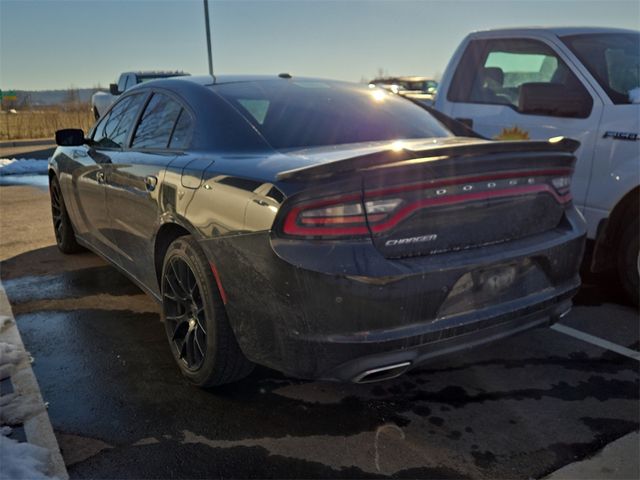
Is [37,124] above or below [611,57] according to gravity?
below

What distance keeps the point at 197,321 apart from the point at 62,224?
3199 mm

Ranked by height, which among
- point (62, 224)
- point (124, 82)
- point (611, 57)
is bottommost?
point (62, 224)

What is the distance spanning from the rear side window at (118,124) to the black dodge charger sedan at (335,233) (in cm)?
59

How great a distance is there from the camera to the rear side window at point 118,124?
162 inches

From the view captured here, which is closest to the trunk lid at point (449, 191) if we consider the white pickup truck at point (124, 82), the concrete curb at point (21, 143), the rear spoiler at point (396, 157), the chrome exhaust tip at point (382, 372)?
the rear spoiler at point (396, 157)

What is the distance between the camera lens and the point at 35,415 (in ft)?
9.23

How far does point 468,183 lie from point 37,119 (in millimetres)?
23217

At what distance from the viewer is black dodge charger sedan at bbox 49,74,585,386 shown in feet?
7.52

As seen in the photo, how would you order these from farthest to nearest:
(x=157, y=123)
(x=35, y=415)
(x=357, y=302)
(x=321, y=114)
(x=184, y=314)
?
(x=157, y=123)
(x=321, y=114)
(x=184, y=314)
(x=35, y=415)
(x=357, y=302)

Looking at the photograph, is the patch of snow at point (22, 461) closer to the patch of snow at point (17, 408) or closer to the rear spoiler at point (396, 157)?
the patch of snow at point (17, 408)

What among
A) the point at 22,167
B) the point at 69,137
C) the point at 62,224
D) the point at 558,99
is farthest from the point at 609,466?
the point at 22,167

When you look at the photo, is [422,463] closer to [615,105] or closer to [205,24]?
[615,105]

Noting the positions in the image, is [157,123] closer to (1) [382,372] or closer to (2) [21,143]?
(1) [382,372]

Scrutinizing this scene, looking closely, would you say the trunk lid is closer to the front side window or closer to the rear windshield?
the rear windshield
